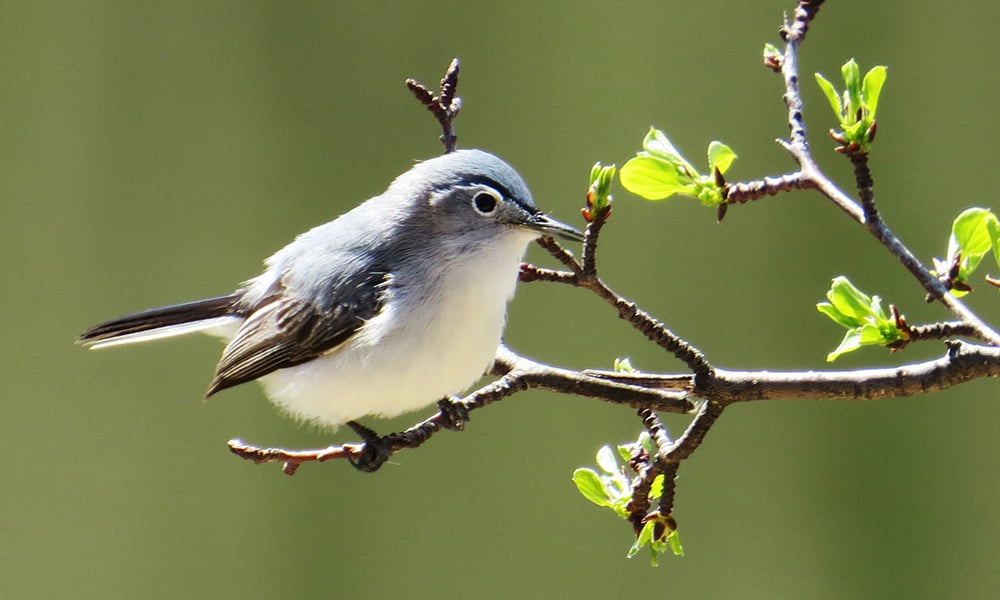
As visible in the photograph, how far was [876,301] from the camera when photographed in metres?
1.04

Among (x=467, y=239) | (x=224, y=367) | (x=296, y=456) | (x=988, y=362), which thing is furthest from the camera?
(x=224, y=367)

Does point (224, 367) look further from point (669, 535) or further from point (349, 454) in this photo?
point (669, 535)

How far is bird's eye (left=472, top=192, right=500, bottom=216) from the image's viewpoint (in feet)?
5.24

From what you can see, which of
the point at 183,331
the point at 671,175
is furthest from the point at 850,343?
the point at 183,331

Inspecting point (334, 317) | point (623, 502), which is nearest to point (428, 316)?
point (334, 317)

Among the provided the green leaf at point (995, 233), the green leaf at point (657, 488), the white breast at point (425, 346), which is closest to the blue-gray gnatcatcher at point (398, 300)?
the white breast at point (425, 346)

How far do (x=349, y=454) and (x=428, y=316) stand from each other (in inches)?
11.4

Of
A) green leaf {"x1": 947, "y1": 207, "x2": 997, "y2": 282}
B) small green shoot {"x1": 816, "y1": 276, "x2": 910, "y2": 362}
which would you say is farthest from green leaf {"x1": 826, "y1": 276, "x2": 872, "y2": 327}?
green leaf {"x1": 947, "y1": 207, "x2": 997, "y2": 282}

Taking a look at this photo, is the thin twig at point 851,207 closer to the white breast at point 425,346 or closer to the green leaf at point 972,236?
the green leaf at point 972,236

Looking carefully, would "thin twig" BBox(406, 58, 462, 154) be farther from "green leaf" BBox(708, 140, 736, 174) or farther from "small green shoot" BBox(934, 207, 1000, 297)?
"small green shoot" BBox(934, 207, 1000, 297)

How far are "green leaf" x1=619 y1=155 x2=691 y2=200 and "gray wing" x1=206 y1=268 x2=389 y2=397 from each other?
681 mm

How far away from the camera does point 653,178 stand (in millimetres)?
1068

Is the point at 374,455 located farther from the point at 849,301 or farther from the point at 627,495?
the point at 849,301

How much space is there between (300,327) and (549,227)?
0.52 metres
